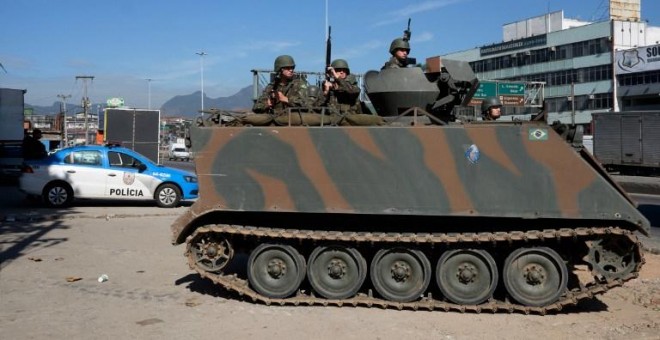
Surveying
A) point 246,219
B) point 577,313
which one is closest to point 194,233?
point 246,219

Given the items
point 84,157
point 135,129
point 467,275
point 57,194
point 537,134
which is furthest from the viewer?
point 135,129

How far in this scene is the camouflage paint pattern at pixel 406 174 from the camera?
6777 mm

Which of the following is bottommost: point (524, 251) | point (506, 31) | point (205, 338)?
point (205, 338)

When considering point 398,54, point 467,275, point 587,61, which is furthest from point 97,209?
point 587,61

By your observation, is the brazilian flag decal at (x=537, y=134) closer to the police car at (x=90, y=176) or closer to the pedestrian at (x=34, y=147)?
the police car at (x=90, y=176)

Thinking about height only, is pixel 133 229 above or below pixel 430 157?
below

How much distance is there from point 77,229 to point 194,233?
266 inches

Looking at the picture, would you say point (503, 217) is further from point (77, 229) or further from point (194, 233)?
point (77, 229)

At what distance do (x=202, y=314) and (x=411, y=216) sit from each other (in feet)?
8.07

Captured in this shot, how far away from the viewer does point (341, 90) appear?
27.2ft

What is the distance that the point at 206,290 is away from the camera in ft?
26.4

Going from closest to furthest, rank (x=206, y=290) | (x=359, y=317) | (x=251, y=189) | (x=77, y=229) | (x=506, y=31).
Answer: (x=359, y=317) < (x=251, y=189) < (x=206, y=290) < (x=77, y=229) < (x=506, y=31)

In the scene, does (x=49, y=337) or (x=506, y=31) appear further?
(x=506, y=31)

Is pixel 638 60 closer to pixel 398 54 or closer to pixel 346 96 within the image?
pixel 398 54
